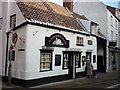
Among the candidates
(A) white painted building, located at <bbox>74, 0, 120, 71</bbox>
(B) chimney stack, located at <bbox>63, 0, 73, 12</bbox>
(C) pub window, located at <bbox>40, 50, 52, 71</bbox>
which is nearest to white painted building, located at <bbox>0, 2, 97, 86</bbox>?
(C) pub window, located at <bbox>40, 50, 52, 71</bbox>

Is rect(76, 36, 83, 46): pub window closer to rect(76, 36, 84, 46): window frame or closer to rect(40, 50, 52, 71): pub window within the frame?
rect(76, 36, 84, 46): window frame

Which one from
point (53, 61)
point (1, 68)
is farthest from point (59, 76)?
point (1, 68)

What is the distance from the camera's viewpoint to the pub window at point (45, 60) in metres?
12.3

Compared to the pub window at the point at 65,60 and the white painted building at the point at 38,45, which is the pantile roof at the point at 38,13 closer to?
the white painted building at the point at 38,45

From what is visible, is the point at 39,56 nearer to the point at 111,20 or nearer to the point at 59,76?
the point at 59,76

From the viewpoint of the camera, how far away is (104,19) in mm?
22766

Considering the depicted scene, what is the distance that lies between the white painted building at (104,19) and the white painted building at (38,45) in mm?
7932

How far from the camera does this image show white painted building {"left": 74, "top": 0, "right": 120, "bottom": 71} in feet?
74.4

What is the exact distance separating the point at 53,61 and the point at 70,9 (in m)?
9.58

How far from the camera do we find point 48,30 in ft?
42.0

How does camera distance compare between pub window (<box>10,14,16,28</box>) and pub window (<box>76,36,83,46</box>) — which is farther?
pub window (<box>76,36,83,46</box>)

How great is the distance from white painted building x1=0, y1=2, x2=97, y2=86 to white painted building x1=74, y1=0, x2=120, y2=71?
793cm

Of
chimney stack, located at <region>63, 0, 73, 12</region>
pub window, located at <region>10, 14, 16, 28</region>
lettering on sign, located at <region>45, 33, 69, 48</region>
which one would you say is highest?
chimney stack, located at <region>63, 0, 73, 12</region>

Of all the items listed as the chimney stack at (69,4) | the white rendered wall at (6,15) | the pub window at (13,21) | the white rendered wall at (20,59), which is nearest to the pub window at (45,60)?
the white rendered wall at (20,59)
